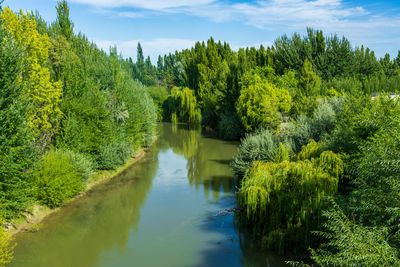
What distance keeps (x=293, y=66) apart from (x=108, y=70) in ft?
118

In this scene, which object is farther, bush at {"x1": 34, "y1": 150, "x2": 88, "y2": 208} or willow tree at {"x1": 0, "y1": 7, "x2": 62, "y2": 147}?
willow tree at {"x1": 0, "y1": 7, "x2": 62, "y2": 147}

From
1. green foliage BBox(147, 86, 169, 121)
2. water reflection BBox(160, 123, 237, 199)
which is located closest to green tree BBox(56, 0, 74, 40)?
water reflection BBox(160, 123, 237, 199)

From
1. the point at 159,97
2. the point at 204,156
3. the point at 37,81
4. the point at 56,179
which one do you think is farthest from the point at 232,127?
the point at 159,97

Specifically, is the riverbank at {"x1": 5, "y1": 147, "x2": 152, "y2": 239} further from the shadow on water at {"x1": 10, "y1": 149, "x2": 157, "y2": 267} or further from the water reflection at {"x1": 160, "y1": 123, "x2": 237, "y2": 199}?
the water reflection at {"x1": 160, "y1": 123, "x2": 237, "y2": 199}

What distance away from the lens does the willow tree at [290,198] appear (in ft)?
41.1

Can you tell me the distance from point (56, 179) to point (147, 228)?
5.85m

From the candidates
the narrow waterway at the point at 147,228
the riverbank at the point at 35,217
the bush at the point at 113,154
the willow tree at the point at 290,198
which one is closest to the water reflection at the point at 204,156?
the narrow waterway at the point at 147,228

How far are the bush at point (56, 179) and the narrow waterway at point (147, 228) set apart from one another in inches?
36.8

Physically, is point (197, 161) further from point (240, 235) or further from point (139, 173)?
point (240, 235)

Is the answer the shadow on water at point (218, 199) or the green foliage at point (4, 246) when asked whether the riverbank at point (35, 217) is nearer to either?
the green foliage at point (4, 246)

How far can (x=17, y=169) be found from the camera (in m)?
15.9

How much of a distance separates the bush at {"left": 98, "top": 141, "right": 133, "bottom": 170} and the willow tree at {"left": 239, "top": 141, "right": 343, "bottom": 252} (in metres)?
14.1

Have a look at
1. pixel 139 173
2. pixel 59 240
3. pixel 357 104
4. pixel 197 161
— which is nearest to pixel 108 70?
pixel 139 173

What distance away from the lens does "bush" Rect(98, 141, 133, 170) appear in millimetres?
25078
